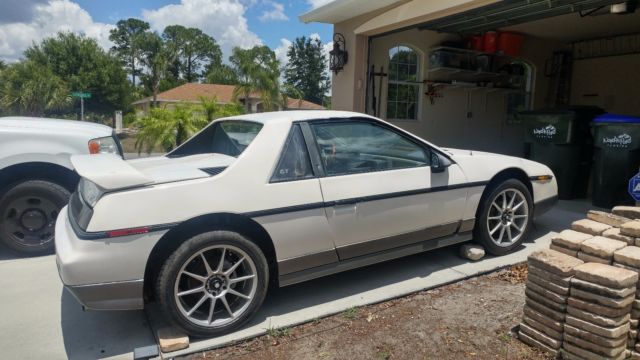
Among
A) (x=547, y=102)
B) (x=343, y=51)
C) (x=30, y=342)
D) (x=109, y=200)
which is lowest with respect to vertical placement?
(x=30, y=342)

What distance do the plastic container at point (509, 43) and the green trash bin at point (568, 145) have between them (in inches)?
127

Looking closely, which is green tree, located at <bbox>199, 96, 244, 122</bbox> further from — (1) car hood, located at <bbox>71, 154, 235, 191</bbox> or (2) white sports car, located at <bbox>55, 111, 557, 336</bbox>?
(1) car hood, located at <bbox>71, 154, 235, 191</bbox>

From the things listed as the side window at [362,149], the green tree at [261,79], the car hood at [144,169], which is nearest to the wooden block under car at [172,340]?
the car hood at [144,169]

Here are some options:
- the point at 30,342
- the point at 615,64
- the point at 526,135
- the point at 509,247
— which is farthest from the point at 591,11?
the point at 30,342

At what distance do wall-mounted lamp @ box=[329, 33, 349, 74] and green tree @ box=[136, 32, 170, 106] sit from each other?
5100cm

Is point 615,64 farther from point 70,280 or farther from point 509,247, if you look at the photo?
→ point 70,280

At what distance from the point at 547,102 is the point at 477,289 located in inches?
357

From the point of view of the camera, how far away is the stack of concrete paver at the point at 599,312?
2.28m

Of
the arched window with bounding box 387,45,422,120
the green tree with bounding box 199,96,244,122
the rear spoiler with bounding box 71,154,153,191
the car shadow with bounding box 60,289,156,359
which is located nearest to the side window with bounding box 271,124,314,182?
the rear spoiler with bounding box 71,154,153,191

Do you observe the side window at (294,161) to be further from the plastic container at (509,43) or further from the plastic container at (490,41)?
the plastic container at (509,43)

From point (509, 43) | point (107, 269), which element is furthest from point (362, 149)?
point (509, 43)

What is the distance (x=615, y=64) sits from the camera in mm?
10219

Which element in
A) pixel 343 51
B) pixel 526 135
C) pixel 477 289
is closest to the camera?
pixel 477 289

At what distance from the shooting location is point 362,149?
11.6 feet
